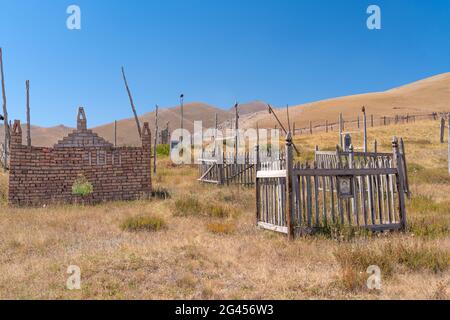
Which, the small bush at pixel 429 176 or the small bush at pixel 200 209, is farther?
the small bush at pixel 429 176

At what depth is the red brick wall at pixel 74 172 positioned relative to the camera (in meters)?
12.6

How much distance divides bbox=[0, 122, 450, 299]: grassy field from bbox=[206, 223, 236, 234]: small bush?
0.08 feet

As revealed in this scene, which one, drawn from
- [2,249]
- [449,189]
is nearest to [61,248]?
[2,249]

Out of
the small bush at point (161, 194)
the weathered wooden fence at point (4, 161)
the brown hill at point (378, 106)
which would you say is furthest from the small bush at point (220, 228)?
the brown hill at point (378, 106)

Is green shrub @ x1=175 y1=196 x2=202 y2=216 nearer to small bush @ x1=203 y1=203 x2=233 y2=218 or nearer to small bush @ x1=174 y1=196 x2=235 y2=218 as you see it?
small bush @ x1=174 y1=196 x2=235 y2=218

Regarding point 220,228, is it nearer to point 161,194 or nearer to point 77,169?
point 161,194

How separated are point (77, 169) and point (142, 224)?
5.18 metres

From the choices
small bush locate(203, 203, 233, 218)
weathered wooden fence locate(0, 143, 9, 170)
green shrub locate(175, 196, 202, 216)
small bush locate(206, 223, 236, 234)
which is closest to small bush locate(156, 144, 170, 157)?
weathered wooden fence locate(0, 143, 9, 170)

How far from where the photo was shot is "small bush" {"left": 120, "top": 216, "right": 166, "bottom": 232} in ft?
29.5

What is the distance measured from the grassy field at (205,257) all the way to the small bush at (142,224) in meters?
0.03

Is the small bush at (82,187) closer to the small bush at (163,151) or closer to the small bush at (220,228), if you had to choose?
the small bush at (220,228)

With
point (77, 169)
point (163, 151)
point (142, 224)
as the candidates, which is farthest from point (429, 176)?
point (163, 151)

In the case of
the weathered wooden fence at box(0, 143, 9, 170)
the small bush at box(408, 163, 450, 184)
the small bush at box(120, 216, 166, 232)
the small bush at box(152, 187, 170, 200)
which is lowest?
the small bush at box(120, 216, 166, 232)

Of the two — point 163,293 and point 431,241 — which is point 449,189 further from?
point 163,293
